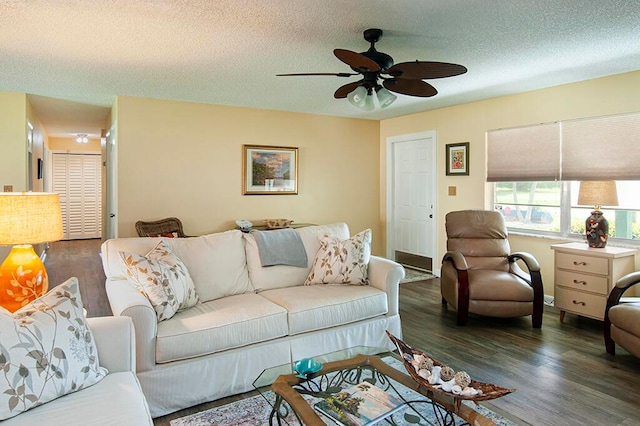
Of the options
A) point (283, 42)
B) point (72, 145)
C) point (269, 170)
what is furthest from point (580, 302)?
point (72, 145)

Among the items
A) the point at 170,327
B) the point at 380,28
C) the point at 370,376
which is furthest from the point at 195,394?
the point at 380,28

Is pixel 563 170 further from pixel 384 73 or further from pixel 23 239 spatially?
pixel 23 239

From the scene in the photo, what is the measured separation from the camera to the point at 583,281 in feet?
12.1

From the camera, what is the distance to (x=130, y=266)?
2.47 m

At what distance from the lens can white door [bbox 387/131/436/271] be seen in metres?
5.91

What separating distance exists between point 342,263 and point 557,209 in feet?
9.02

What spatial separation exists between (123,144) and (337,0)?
3.49 m

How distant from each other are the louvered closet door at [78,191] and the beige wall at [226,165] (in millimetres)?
5620

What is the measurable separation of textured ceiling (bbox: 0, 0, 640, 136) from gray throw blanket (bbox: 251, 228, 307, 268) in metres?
1.47

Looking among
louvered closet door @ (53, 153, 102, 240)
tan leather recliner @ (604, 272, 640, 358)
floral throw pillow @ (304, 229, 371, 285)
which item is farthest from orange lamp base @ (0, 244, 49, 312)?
louvered closet door @ (53, 153, 102, 240)

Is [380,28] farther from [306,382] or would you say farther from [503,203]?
[503,203]

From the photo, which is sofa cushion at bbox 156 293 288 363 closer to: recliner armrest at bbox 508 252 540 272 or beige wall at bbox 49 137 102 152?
recliner armrest at bbox 508 252 540 272

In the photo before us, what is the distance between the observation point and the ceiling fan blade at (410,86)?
2.88 meters

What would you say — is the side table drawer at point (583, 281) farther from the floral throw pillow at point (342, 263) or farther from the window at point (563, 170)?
the floral throw pillow at point (342, 263)
